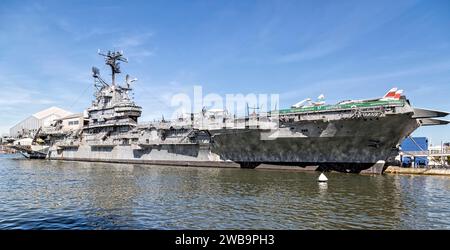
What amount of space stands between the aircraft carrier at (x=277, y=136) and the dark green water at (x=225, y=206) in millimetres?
5657

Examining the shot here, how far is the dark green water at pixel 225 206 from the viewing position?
10117 millimetres

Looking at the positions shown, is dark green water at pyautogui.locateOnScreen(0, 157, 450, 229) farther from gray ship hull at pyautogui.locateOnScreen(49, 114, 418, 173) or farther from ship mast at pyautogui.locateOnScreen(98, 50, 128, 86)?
ship mast at pyautogui.locateOnScreen(98, 50, 128, 86)

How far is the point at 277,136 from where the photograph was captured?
2655 centimetres

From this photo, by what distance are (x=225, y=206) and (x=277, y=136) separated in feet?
48.1

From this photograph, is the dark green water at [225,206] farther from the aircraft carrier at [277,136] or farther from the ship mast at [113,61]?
the ship mast at [113,61]

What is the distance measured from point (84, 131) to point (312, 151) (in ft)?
108

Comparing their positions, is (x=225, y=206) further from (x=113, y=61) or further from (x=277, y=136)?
(x=113, y=61)

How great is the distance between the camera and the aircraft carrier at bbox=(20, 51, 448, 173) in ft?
76.2

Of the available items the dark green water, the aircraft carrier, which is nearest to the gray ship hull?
the aircraft carrier

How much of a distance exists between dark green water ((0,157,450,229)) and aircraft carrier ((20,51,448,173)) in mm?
5657

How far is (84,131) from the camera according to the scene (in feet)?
151

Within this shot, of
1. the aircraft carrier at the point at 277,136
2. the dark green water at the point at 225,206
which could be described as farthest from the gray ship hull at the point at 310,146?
the dark green water at the point at 225,206
